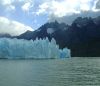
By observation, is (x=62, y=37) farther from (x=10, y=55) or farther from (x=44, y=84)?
(x=44, y=84)

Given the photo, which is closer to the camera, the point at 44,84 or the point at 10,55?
the point at 44,84

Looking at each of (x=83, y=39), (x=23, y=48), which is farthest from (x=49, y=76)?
(x=83, y=39)

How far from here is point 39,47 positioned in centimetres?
8200

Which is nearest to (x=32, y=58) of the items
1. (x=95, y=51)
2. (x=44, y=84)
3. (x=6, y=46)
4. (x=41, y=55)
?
(x=41, y=55)

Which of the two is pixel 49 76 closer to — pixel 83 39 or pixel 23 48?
pixel 23 48

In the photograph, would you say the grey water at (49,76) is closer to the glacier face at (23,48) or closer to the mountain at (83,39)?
the glacier face at (23,48)

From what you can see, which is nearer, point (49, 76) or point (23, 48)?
point (49, 76)

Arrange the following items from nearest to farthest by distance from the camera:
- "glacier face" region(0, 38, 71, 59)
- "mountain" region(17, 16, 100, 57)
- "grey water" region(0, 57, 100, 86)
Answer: "grey water" region(0, 57, 100, 86)
"glacier face" region(0, 38, 71, 59)
"mountain" region(17, 16, 100, 57)

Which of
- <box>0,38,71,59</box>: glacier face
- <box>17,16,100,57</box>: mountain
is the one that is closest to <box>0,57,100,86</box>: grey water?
<box>0,38,71,59</box>: glacier face

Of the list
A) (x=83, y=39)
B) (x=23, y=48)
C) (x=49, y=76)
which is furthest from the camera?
(x=83, y=39)

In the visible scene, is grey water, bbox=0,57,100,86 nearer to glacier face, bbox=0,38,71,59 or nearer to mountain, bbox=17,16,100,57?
glacier face, bbox=0,38,71,59

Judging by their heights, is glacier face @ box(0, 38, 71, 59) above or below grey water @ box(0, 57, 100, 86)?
above

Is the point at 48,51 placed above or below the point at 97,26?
below

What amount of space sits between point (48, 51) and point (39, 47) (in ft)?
14.1
